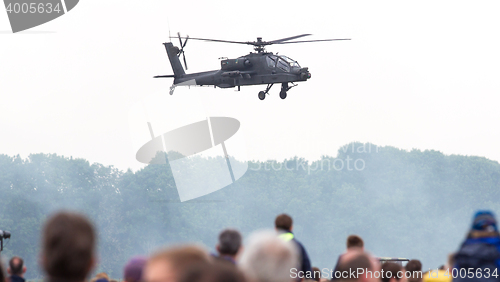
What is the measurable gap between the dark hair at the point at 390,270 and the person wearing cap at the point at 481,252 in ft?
4.38

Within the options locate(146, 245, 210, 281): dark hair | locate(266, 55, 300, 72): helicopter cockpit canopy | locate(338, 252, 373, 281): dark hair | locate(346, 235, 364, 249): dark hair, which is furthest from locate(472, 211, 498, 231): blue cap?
locate(266, 55, 300, 72): helicopter cockpit canopy

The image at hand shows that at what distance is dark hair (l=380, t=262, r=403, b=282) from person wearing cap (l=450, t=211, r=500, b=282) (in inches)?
52.5

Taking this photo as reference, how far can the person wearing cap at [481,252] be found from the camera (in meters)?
6.57

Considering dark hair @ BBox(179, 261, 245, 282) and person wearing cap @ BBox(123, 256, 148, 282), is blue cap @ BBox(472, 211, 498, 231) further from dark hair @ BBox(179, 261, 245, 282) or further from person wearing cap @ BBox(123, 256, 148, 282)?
dark hair @ BBox(179, 261, 245, 282)

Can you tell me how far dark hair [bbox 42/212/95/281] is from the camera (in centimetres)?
359

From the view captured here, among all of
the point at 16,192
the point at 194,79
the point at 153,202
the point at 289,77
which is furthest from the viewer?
the point at 153,202

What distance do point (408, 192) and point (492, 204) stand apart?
13016mm

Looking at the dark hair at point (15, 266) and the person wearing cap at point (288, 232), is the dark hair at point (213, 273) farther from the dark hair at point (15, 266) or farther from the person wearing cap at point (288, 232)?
the dark hair at point (15, 266)

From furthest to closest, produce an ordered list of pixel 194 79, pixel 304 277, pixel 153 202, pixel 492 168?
pixel 492 168 < pixel 153 202 < pixel 194 79 < pixel 304 277

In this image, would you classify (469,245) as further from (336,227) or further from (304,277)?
(336,227)

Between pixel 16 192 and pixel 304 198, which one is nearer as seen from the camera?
pixel 16 192

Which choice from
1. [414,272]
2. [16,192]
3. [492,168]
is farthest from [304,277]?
[492,168]

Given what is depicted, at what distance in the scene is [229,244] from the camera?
7.11 m

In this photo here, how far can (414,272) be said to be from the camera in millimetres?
8984
